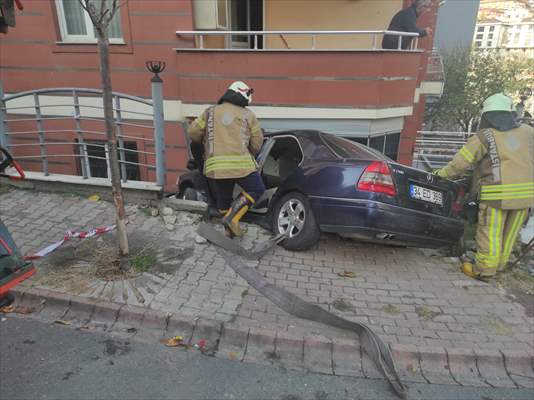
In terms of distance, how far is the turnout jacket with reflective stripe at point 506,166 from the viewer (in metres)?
3.77

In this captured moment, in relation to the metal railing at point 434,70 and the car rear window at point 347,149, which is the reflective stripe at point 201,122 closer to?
the car rear window at point 347,149

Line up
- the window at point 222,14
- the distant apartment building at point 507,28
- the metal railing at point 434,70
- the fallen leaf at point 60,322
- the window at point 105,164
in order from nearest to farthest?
the fallen leaf at point 60,322
the window at point 222,14
the window at point 105,164
the metal railing at point 434,70
the distant apartment building at point 507,28

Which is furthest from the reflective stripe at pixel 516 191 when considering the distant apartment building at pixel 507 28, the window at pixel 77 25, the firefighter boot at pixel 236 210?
the distant apartment building at pixel 507 28

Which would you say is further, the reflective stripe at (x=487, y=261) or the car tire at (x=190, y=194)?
the car tire at (x=190, y=194)

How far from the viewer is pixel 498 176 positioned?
3.81 m

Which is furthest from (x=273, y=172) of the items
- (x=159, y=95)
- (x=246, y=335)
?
(x=246, y=335)

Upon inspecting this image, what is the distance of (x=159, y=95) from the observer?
4.96 meters

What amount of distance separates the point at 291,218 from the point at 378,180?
3.66 feet

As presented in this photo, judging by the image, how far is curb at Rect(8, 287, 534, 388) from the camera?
2.77 meters

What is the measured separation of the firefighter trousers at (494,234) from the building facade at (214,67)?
3129 millimetres

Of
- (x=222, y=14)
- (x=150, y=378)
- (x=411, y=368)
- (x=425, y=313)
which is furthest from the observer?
(x=222, y=14)

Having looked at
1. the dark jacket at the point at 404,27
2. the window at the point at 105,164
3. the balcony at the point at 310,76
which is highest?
the dark jacket at the point at 404,27

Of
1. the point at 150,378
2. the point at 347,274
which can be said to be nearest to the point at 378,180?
the point at 347,274

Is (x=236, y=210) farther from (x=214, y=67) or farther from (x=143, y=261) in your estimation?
(x=214, y=67)
